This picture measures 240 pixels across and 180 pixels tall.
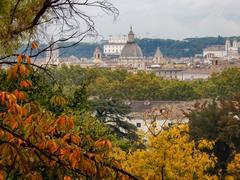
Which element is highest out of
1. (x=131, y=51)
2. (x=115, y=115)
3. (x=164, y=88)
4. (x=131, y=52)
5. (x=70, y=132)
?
(x=70, y=132)

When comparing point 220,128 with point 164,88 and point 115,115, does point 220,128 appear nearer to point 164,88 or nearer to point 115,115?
point 115,115

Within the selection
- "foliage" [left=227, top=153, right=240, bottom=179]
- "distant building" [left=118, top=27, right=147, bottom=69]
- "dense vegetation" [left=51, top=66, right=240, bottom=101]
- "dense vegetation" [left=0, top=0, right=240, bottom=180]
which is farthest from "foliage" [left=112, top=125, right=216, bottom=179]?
"distant building" [left=118, top=27, right=147, bottom=69]

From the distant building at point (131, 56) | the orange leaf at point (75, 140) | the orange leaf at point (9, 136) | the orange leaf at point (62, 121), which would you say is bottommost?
the distant building at point (131, 56)

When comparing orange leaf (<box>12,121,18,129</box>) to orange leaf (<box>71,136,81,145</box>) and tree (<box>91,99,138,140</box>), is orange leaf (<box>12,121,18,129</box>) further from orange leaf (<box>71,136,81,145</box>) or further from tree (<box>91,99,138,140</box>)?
tree (<box>91,99,138,140</box>)

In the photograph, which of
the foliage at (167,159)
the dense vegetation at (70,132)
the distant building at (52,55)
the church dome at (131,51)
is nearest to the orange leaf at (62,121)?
the dense vegetation at (70,132)

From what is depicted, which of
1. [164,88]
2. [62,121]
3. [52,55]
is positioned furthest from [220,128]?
[164,88]

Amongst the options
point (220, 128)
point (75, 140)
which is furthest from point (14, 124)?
point (220, 128)

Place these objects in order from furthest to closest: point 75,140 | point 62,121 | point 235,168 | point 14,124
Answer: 1. point 235,168
2. point 75,140
3. point 62,121
4. point 14,124

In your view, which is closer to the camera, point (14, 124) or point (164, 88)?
point (14, 124)

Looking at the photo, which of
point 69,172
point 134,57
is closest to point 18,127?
point 69,172

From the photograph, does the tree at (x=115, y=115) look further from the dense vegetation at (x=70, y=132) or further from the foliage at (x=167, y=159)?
the foliage at (x=167, y=159)

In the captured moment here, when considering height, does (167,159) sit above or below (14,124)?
below

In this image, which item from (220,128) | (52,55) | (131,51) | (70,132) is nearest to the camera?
(70,132)

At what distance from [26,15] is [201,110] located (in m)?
17.5
